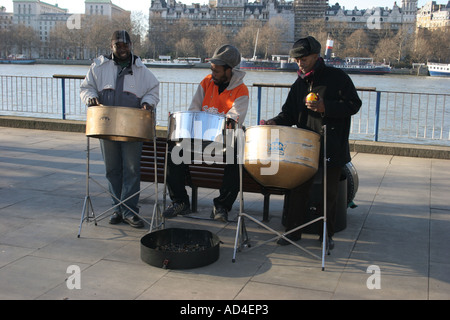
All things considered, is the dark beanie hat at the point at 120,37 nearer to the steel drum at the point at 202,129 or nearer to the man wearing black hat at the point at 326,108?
the steel drum at the point at 202,129

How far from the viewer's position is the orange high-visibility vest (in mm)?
4896

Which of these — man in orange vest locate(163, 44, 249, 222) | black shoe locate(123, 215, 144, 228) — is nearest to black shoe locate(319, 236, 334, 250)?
man in orange vest locate(163, 44, 249, 222)

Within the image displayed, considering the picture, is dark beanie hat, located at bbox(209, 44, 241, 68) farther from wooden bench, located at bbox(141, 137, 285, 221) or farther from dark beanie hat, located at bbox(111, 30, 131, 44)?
wooden bench, located at bbox(141, 137, 285, 221)

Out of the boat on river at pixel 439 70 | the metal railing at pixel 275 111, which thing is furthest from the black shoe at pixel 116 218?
the boat on river at pixel 439 70

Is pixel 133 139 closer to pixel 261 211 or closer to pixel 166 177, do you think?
pixel 166 177

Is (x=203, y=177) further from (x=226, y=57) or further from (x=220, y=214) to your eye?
(x=226, y=57)

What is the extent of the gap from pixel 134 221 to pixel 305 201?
1.59 metres

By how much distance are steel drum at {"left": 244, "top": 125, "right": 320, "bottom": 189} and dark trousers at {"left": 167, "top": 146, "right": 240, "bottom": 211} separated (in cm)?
89

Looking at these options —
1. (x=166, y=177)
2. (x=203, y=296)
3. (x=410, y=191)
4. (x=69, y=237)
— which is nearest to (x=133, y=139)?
(x=166, y=177)

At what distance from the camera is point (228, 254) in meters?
4.38

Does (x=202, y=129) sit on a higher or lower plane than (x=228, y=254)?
higher

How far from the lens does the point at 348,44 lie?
11956 centimetres

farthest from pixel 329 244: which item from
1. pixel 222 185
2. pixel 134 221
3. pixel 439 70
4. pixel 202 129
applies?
pixel 439 70

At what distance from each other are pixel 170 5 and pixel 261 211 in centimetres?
15000
